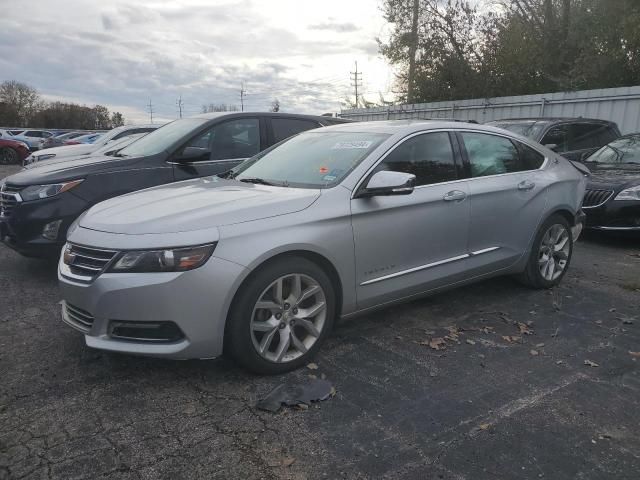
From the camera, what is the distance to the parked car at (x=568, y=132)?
9.02 metres

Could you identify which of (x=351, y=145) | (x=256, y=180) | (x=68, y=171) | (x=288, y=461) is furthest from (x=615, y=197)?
(x=68, y=171)

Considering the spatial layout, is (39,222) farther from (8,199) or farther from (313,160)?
(313,160)

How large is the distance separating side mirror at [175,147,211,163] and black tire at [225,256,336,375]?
2.66 m

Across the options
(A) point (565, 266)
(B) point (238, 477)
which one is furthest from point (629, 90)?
(B) point (238, 477)

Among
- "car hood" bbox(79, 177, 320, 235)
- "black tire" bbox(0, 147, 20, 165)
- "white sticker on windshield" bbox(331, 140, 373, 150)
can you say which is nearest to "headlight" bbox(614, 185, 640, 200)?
"white sticker on windshield" bbox(331, 140, 373, 150)

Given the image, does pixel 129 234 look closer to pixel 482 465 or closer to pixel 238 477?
pixel 238 477

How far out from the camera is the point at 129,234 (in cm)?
311

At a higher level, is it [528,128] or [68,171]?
[528,128]

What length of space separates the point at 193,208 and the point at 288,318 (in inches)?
35.9

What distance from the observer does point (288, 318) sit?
3326mm

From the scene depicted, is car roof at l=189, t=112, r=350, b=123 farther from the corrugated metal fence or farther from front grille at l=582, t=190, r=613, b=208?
the corrugated metal fence

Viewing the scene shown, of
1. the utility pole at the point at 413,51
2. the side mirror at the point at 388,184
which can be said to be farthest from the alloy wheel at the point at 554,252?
the utility pole at the point at 413,51

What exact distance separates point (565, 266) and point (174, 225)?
3943 millimetres

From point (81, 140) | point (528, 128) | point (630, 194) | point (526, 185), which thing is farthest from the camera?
point (81, 140)
